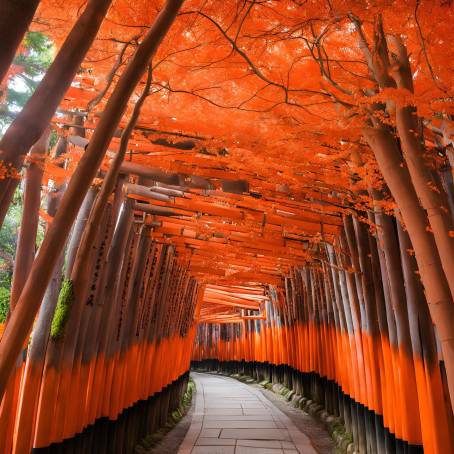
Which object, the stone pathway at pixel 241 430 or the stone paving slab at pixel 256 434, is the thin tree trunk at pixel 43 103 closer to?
the stone pathway at pixel 241 430

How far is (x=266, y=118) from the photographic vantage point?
6352mm

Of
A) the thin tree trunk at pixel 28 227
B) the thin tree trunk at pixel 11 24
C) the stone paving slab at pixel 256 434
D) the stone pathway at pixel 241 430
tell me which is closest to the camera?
the thin tree trunk at pixel 11 24

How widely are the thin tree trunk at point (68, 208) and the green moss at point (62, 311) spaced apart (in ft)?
7.55

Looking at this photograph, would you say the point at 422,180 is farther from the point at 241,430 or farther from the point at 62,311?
the point at 241,430

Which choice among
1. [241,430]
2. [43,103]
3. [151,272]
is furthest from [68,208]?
[241,430]

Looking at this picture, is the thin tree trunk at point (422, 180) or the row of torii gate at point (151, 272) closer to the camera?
the row of torii gate at point (151, 272)

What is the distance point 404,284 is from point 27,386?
16.8 ft

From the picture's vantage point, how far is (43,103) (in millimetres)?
2078

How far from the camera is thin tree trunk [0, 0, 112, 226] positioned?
78.8 inches

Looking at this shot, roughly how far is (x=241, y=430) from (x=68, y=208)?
10.5m

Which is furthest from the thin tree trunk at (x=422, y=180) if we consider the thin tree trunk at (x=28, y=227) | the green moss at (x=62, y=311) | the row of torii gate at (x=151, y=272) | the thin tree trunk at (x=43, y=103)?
the green moss at (x=62, y=311)

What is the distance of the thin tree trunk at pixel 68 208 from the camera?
6.84 ft

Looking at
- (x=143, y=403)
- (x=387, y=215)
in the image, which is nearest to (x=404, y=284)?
(x=387, y=215)

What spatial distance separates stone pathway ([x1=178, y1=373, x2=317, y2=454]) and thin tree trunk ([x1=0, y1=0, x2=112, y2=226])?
28.5 ft
